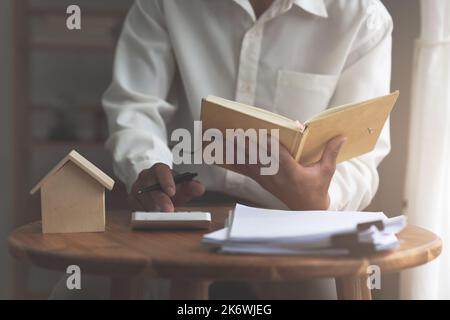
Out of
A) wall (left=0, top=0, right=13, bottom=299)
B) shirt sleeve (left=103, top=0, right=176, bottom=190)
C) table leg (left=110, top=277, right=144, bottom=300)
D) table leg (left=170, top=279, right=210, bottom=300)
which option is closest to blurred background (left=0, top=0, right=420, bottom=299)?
wall (left=0, top=0, right=13, bottom=299)

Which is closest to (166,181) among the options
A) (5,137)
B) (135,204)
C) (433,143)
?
(135,204)

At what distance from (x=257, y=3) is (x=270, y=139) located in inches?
22.1

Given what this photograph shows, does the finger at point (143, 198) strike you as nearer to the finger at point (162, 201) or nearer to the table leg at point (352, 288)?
the finger at point (162, 201)

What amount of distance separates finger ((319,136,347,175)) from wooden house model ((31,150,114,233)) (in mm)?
347

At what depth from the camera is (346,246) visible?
0.79 metres

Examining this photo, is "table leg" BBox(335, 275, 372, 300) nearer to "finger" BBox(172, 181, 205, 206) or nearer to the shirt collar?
"finger" BBox(172, 181, 205, 206)

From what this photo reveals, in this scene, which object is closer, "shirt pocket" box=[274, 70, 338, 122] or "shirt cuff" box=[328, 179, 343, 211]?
"shirt cuff" box=[328, 179, 343, 211]

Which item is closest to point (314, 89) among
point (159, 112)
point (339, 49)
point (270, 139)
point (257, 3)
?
point (339, 49)

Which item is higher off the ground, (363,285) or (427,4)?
(427,4)

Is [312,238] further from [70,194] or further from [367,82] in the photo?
[367,82]

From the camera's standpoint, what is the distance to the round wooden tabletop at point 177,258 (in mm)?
756

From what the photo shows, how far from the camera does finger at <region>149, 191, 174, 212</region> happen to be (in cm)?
105

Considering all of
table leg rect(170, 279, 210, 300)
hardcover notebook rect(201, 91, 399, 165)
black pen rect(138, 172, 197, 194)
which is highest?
hardcover notebook rect(201, 91, 399, 165)
